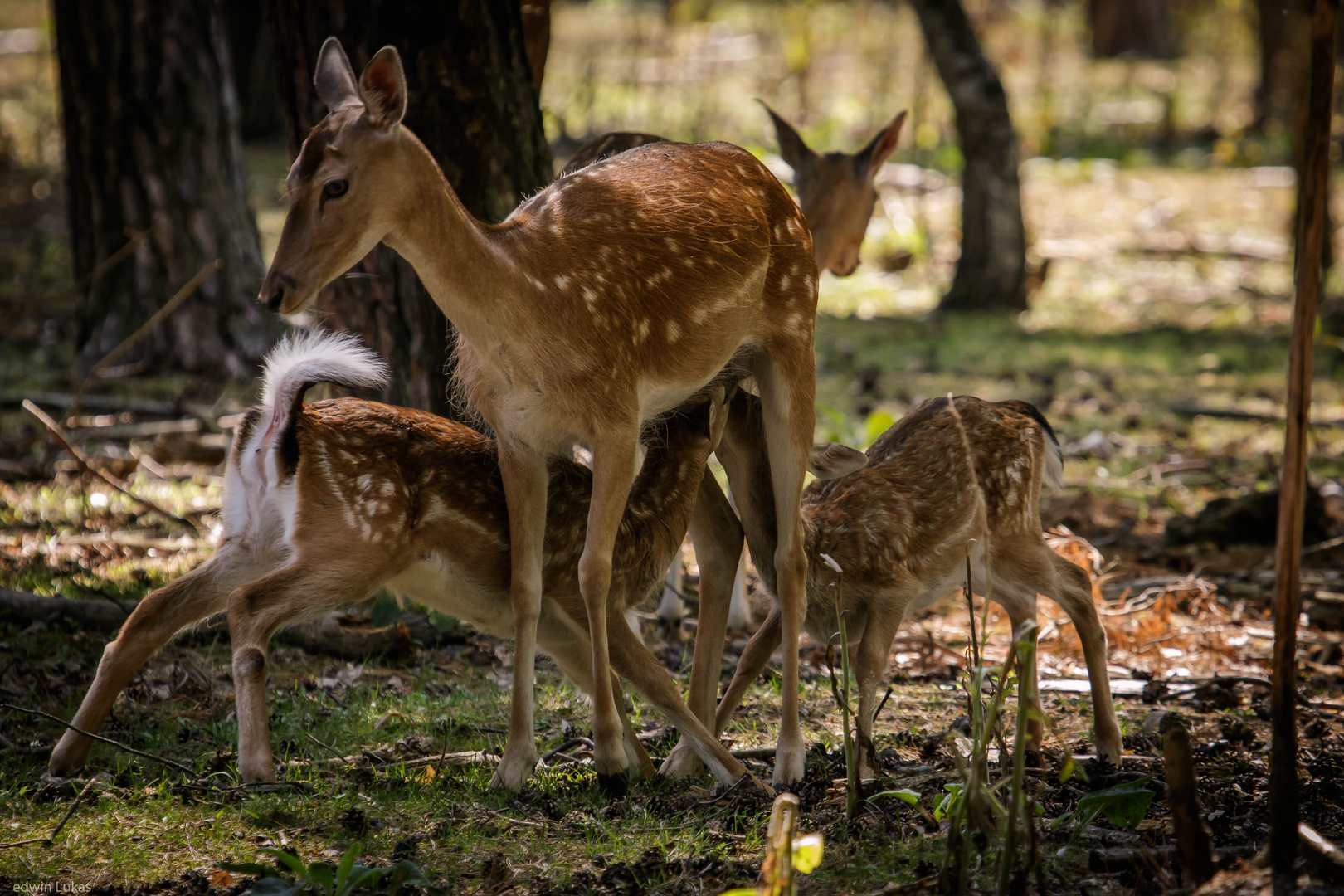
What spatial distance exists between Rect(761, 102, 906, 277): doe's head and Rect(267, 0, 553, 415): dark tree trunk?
214 cm

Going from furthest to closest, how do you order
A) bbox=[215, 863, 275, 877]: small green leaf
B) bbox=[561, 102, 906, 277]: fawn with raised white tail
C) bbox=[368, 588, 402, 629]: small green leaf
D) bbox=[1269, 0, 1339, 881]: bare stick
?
bbox=[561, 102, 906, 277]: fawn with raised white tail → bbox=[368, 588, 402, 629]: small green leaf → bbox=[215, 863, 275, 877]: small green leaf → bbox=[1269, 0, 1339, 881]: bare stick

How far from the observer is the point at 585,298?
150 inches

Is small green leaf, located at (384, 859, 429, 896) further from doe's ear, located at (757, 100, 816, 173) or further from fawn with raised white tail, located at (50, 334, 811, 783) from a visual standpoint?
doe's ear, located at (757, 100, 816, 173)

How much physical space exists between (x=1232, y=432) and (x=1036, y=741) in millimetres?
4898

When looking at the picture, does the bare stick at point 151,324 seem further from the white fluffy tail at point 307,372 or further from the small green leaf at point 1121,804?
the small green leaf at point 1121,804

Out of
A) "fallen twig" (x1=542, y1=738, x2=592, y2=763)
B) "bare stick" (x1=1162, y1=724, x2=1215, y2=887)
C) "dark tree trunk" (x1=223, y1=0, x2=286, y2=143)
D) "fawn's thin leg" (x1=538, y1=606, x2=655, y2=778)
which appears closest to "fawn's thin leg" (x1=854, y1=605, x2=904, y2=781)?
"fawn's thin leg" (x1=538, y1=606, x2=655, y2=778)

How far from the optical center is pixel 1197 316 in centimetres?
1159

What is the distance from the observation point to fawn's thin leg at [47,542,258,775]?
12.8 feet

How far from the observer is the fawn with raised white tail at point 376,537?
3.90 m

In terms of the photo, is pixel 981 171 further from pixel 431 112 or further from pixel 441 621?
pixel 441 621

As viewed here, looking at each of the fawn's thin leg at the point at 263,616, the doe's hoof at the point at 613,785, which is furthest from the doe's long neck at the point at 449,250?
the doe's hoof at the point at 613,785

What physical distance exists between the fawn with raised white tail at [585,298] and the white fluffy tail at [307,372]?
31 centimetres

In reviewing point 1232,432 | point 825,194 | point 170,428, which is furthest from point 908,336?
point 170,428

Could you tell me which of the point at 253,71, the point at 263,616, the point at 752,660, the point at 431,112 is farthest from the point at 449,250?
the point at 253,71
